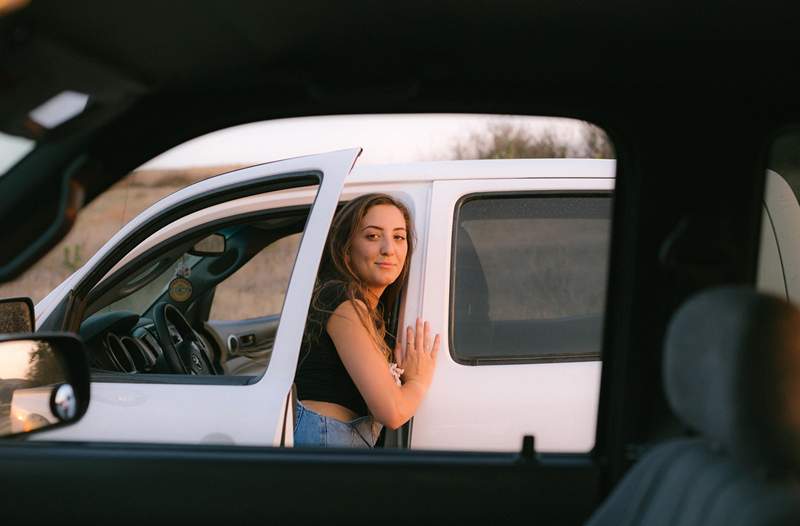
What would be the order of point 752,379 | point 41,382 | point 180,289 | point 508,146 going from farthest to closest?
point 508,146 < point 180,289 < point 41,382 < point 752,379

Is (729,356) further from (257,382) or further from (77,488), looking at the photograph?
(257,382)

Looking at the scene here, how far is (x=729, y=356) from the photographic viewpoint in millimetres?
1273

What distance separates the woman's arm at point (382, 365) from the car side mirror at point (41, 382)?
37.8 inches

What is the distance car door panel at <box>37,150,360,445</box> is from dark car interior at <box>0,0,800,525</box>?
2.79ft

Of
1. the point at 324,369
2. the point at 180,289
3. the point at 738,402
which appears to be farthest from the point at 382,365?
the point at 738,402

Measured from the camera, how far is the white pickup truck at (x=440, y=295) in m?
2.74

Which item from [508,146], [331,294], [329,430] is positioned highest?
[508,146]

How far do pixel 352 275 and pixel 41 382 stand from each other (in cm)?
112

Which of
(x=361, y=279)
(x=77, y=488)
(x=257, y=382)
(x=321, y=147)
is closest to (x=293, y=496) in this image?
(x=77, y=488)

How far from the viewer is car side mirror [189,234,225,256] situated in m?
3.35

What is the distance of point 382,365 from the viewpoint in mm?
2736

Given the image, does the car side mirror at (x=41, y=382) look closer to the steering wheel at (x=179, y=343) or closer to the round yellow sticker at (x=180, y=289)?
the steering wheel at (x=179, y=343)

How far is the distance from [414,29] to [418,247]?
4.62 feet

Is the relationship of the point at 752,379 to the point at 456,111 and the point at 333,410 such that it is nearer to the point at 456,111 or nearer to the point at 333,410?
the point at 456,111
